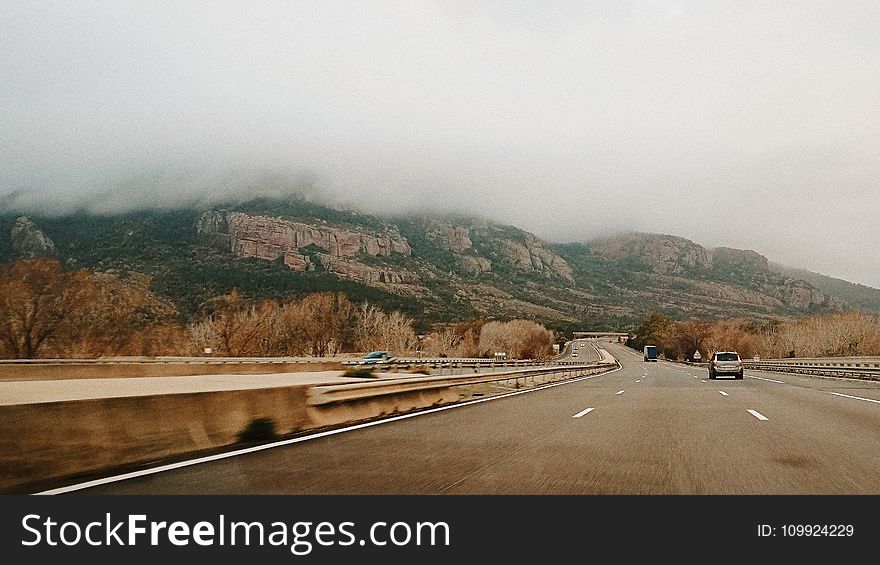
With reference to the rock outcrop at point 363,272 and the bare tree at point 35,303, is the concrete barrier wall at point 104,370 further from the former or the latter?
the rock outcrop at point 363,272

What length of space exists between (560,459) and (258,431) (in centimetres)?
446

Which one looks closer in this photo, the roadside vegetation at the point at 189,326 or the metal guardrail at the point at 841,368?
the metal guardrail at the point at 841,368

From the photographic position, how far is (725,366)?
39.6m

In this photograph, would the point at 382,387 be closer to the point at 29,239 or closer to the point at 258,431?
the point at 258,431

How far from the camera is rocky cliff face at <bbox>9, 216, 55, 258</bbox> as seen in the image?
288ft

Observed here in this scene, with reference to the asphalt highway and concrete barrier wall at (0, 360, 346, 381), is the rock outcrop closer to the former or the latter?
concrete barrier wall at (0, 360, 346, 381)

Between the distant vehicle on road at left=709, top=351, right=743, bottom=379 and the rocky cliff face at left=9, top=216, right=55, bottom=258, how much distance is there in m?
79.5

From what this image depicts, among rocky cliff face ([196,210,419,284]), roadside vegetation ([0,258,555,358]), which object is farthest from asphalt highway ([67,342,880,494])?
rocky cliff face ([196,210,419,284])

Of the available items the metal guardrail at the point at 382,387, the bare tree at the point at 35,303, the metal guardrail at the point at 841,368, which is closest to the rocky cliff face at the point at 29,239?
the bare tree at the point at 35,303

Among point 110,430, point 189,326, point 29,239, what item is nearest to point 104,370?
point 110,430

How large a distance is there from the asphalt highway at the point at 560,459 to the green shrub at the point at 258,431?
927mm

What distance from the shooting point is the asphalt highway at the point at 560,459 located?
21.6 ft

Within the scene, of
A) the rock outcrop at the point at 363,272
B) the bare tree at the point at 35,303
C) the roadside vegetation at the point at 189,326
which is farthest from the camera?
the rock outcrop at the point at 363,272
